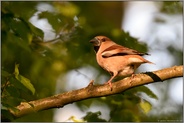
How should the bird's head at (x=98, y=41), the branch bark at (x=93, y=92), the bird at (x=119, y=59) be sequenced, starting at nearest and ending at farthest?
the branch bark at (x=93, y=92) → the bird at (x=119, y=59) → the bird's head at (x=98, y=41)

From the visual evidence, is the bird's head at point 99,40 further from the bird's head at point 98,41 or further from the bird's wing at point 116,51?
the bird's wing at point 116,51

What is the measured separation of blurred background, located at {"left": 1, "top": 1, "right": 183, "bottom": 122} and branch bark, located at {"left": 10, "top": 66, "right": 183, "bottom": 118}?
0.54ft

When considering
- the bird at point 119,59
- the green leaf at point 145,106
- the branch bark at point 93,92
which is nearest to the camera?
the branch bark at point 93,92

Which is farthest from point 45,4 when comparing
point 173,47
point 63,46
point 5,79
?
point 5,79

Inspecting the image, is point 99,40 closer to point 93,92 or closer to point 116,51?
point 116,51

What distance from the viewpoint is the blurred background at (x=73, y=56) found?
5.99 metres

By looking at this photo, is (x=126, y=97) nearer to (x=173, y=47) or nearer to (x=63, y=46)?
(x=63, y=46)

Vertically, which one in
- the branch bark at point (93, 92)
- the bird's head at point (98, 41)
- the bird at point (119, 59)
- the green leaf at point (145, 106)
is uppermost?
the bird's head at point (98, 41)

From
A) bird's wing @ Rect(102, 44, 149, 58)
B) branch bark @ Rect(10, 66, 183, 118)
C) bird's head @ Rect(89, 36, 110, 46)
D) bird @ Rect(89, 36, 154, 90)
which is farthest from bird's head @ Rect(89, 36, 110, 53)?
branch bark @ Rect(10, 66, 183, 118)

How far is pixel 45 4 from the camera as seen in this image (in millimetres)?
8609

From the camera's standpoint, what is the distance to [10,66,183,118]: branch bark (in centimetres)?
482

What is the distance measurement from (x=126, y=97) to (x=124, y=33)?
1.36 m

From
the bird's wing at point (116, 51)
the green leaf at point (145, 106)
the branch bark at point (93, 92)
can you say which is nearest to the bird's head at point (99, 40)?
the bird's wing at point (116, 51)

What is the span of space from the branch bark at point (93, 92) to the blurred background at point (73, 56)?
0.54 feet
